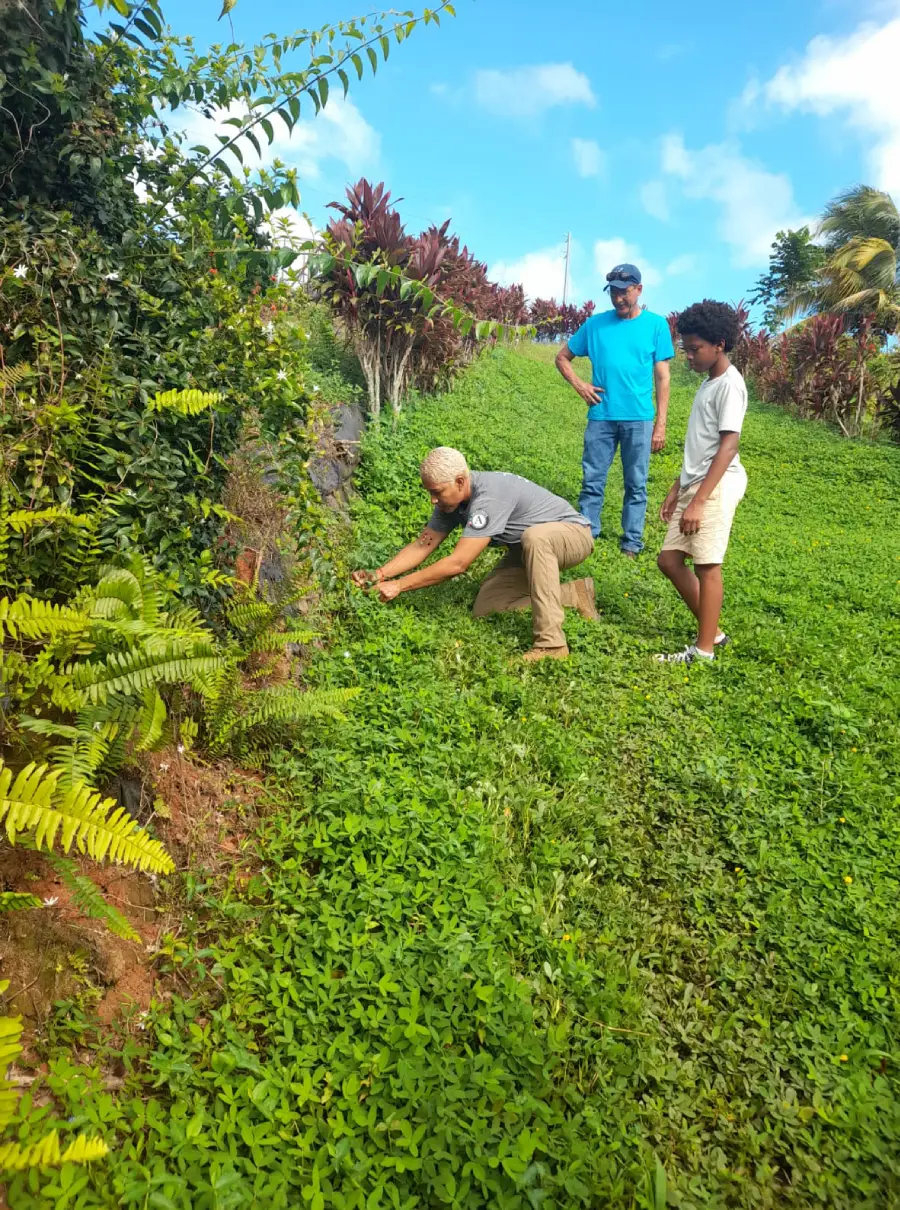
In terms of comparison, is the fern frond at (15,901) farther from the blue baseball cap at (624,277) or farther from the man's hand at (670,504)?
the blue baseball cap at (624,277)

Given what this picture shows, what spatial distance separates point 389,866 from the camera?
2605mm

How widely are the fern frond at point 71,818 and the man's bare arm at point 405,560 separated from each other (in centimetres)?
272

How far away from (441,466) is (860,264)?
29.0 metres

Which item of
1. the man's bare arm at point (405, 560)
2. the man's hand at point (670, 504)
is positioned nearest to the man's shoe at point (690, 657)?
the man's hand at point (670, 504)

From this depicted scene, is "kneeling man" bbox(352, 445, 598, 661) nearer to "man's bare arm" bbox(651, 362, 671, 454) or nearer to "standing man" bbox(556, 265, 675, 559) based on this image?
"standing man" bbox(556, 265, 675, 559)

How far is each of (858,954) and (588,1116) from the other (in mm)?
1312

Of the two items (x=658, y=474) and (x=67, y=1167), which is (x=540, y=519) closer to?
(x=67, y=1167)

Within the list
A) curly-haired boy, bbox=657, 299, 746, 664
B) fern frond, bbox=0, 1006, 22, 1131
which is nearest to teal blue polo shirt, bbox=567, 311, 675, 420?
curly-haired boy, bbox=657, 299, 746, 664

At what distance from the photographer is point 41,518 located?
2.33m

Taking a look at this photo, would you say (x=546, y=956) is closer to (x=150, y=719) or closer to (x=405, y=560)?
(x=150, y=719)

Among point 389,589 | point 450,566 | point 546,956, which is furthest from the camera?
point 389,589

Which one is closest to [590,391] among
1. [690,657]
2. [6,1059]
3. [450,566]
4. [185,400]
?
[690,657]

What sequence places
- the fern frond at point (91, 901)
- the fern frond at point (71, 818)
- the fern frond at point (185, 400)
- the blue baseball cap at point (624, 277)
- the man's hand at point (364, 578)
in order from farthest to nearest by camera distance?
the blue baseball cap at point (624, 277) → the man's hand at point (364, 578) → the fern frond at point (185, 400) → the fern frond at point (91, 901) → the fern frond at point (71, 818)

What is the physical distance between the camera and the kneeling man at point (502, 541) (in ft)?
13.9
